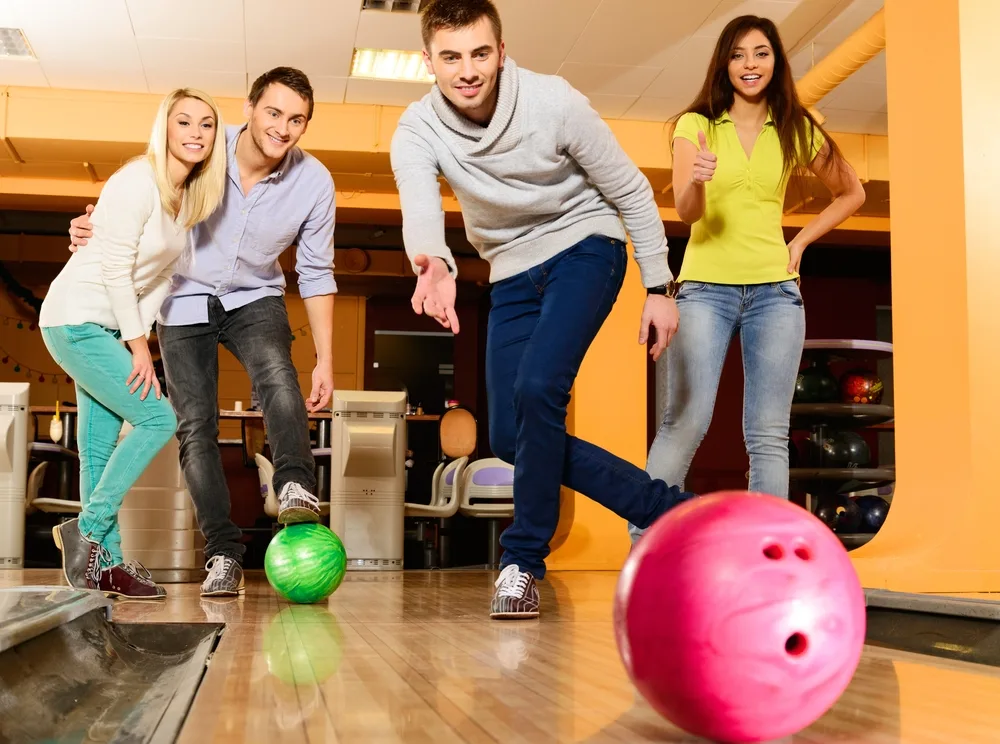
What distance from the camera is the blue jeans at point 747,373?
2895 mm

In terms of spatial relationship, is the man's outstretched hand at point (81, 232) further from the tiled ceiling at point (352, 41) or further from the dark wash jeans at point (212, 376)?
the tiled ceiling at point (352, 41)

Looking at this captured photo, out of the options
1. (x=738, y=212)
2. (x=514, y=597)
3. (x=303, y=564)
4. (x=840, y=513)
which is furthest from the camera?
(x=840, y=513)

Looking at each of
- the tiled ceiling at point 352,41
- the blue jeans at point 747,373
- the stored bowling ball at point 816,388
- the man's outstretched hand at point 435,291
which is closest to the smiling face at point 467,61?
the man's outstretched hand at point 435,291

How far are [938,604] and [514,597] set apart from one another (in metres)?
0.90

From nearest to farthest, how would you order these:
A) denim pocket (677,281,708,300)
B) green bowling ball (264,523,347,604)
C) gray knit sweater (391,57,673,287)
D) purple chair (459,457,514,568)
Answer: gray knit sweater (391,57,673,287), green bowling ball (264,523,347,604), denim pocket (677,281,708,300), purple chair (459,457,514,568)

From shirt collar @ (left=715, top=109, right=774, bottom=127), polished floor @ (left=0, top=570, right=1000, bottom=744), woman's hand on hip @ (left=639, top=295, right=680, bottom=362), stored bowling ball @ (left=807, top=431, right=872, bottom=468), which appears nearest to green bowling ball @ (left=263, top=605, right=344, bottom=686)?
polished floor @ (left=0, top=570, right=1000, bottom=744)

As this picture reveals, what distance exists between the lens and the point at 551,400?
7.84 ft

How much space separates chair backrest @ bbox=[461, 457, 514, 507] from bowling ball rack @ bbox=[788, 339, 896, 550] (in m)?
1.90

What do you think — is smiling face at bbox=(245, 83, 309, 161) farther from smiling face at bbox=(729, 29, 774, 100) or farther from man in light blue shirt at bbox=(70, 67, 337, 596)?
smiling face at bbox=(729, 29, 774, 100)

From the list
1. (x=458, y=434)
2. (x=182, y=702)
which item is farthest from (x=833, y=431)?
(x=182, y=702)

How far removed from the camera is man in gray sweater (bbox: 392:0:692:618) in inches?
93.7

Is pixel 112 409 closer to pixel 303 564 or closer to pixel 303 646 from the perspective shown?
pixel 303 564

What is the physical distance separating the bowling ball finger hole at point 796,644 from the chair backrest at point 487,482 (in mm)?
5968

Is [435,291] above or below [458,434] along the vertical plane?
above
